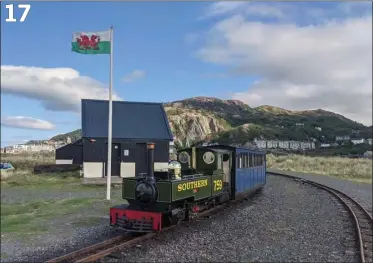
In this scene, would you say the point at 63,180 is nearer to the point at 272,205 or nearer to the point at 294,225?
the point at 272,205

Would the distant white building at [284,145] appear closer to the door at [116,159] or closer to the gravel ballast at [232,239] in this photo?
the gravel ballast at [232,239]

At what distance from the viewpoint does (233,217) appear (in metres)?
12.9

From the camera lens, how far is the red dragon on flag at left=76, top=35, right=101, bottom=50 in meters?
16.8

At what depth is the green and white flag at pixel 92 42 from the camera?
55.0 ft

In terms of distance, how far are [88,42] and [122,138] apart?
30.7ft

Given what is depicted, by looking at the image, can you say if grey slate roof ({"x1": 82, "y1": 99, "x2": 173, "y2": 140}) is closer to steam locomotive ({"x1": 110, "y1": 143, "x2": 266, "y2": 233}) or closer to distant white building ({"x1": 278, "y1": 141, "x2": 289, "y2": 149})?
steam locomotive ({"x1": 110, "y1": 143, "x2": 266, "y2": 233})

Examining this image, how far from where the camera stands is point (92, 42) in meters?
17.0

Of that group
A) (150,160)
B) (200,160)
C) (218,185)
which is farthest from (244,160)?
(150,160)

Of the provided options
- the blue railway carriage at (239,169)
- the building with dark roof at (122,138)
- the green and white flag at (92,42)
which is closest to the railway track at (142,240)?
the blue railway carriage at (239,169)

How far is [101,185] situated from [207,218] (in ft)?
37.6

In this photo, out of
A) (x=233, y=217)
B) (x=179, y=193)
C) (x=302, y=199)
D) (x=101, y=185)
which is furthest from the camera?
(x=101, y=185)

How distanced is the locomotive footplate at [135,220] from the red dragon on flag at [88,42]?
905 cm

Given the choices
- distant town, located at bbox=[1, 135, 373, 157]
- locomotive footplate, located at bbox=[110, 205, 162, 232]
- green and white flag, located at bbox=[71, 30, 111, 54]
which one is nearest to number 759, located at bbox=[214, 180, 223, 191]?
distant town, located at bbox=[1, 135, 373, 157]

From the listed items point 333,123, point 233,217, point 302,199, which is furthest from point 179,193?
point 302,199
